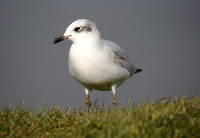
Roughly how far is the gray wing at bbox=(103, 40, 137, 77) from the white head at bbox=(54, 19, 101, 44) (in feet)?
2.24

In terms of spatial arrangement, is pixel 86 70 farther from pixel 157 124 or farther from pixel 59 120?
pixel 157 124

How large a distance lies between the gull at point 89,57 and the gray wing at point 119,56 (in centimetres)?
8

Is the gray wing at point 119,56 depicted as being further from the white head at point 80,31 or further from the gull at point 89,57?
the white head at point 80,31

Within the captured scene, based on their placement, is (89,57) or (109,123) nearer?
(109,123)

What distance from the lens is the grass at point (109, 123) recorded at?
3.56 metres

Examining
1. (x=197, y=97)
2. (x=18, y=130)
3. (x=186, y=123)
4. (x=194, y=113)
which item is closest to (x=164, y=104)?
(x=197, y=97)

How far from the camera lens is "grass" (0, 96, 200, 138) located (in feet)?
11.7

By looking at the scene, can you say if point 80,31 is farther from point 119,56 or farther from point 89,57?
point 119,56

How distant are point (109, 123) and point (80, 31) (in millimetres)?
A: 2615

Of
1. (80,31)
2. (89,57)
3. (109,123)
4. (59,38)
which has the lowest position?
(109,123)

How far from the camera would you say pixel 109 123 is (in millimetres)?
4020

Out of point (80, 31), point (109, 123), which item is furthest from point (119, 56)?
point (109, 123)

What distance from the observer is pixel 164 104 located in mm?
5797

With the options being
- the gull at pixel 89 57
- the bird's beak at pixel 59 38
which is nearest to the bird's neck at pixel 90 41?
the gull at pixel 89 57
